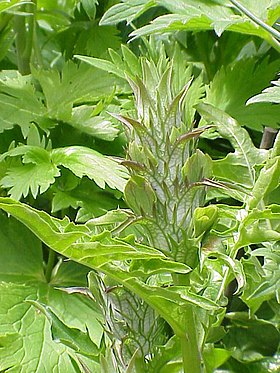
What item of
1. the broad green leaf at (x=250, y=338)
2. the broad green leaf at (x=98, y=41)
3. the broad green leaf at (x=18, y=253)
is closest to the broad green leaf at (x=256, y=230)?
the broad green leaf at (x=250, y=338)

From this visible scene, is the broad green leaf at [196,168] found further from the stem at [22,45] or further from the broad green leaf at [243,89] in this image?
the stem at [22,45]

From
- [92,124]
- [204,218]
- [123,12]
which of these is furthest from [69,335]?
[123,12]

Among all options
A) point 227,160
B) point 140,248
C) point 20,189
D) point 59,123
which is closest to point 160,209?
point 140,248

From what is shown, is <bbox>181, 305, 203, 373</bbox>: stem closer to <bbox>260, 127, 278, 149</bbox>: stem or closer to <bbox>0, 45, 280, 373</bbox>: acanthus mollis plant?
<bbox>0, 45, 280, 373</bbox>: acanthus mollis plant

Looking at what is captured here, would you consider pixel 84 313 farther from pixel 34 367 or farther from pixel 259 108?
pixel 259 108

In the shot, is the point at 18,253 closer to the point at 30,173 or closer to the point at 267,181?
the point at 30,173

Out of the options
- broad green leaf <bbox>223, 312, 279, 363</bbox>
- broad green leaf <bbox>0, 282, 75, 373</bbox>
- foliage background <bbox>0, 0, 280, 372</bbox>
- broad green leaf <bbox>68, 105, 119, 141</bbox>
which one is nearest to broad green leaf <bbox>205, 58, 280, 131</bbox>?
foliage background <bbox>0, 0, 280, 372</bbox>
